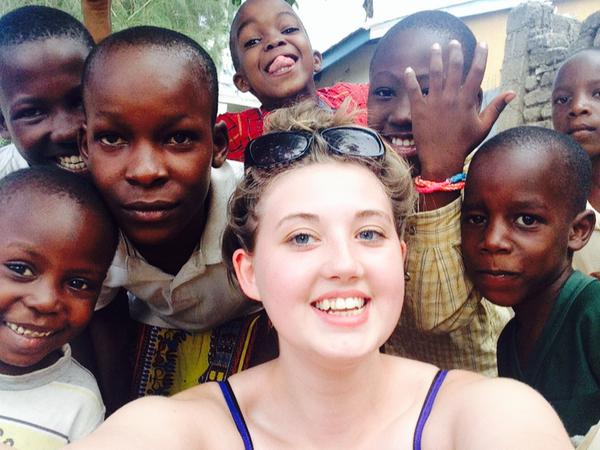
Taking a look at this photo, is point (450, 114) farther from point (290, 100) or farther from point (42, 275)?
point (42, 275)

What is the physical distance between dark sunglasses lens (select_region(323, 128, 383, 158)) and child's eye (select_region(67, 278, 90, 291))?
96 centimetres

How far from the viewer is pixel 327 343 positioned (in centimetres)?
160

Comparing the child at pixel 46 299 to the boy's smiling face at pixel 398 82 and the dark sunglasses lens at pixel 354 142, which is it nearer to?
the dark sunglasses lens at pixel 354 142

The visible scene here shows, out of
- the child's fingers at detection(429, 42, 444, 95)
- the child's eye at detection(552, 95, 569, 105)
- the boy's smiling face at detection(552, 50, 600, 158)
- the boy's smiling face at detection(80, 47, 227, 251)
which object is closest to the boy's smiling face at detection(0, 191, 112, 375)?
the boy's smiling face at detection(80, 47, 227, 251)

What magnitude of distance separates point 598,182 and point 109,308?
2446 millimetres

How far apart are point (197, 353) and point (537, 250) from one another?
1.53 meters

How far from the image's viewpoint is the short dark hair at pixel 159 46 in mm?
2262

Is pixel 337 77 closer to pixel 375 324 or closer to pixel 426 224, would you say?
pixel 426 224

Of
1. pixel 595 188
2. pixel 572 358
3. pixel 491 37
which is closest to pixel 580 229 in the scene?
pixel 572 358

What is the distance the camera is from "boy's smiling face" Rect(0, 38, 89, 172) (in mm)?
2432

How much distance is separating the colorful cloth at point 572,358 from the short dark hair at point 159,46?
1.48 m

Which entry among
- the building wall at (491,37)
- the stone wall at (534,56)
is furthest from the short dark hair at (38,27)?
the building wall at (491,37)

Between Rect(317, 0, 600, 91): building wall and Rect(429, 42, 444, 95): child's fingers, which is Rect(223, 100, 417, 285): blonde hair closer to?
Rect(429, 42, 444, 95): child's fingers

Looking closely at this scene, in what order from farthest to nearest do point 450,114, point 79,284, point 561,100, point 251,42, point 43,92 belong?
point 251,42 < point 561,100 < point 43,92 < point 450,114 < point 79,284
